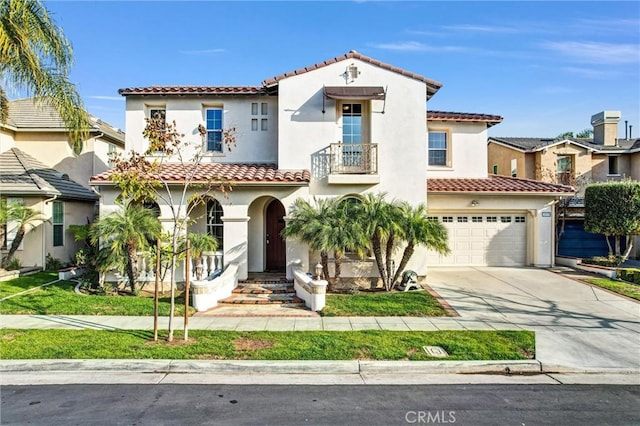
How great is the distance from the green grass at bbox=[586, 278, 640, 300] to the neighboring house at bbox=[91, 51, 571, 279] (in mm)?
2612

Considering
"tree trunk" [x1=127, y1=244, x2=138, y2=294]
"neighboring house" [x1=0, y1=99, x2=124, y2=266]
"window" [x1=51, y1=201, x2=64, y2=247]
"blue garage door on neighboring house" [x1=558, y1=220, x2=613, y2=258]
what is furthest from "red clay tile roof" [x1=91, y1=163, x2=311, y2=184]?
"blue garage door on neighboring house" [x1=558, y1=220, x2=613, y2=258]

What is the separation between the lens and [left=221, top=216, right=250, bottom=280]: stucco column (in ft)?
41.9

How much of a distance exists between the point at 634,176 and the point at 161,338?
2655 centimetres

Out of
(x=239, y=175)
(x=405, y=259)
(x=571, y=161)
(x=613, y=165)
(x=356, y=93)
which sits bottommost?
(x=405, y=259)

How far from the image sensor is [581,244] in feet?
61.2

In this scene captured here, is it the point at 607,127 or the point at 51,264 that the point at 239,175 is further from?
the point at 607,127

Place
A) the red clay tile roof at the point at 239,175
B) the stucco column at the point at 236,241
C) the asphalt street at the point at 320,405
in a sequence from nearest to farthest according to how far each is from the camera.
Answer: the asphalt street at the point at 320,405, the red clay tile roof at the point at 239,175, the stucco column at the point at 236,241

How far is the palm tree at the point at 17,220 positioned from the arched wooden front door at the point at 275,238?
29.6ft

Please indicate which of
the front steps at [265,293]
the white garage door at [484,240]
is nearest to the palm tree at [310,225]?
the front steps at [265,293]

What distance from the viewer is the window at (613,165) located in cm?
2322

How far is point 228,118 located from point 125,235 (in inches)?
233

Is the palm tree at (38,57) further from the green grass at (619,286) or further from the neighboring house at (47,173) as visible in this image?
the green grass at (619,286)

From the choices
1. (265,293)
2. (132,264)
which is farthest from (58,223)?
(265,293)

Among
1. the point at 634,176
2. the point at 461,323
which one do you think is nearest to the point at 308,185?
the point at 461,323
